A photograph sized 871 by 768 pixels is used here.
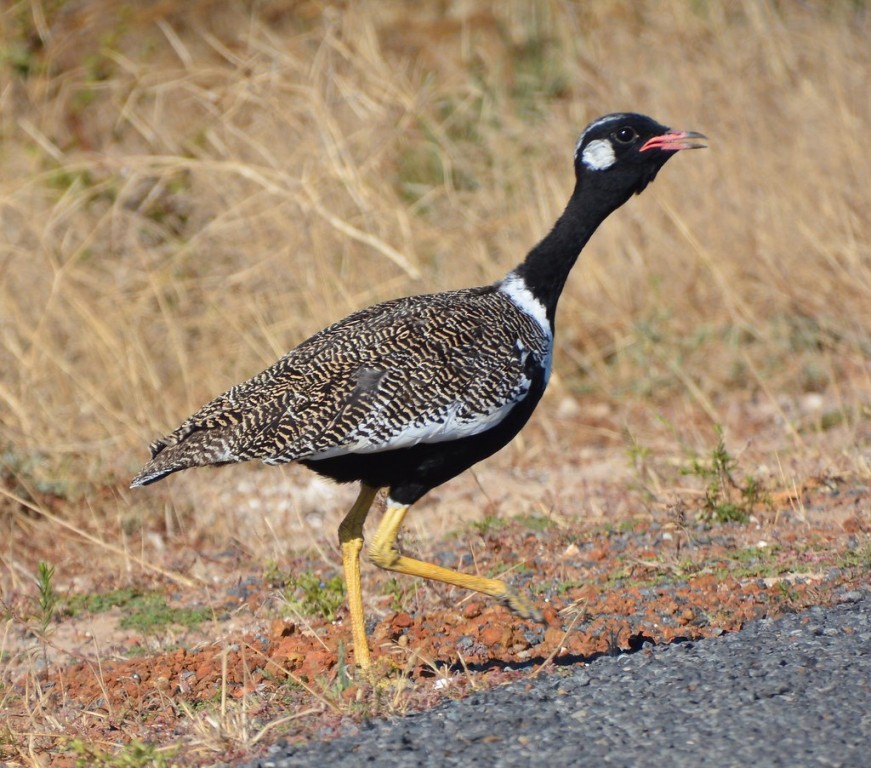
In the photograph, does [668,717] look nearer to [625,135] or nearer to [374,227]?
[625,135]

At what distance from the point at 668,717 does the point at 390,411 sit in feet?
5.02

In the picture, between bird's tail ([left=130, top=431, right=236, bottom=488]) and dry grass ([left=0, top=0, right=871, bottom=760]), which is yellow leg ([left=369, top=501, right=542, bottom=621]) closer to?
bird's tail ([left=130, top=431, right=236, bottom=488])

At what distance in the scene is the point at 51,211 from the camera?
349 inches

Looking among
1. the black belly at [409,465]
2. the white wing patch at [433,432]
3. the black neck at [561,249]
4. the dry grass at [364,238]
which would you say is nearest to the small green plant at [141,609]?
the dry grass at [364,238]

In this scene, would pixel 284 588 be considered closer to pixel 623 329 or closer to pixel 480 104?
pixel 623 329

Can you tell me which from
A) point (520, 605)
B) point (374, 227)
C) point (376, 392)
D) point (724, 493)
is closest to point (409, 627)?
point (520, 605)

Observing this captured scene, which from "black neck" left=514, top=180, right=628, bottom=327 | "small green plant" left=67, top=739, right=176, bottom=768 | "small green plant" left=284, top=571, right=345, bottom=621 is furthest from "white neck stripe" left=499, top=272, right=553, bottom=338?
"small green plant" left=67, top=739, right=176, bottom=768

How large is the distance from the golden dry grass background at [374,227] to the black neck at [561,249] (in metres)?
2.62

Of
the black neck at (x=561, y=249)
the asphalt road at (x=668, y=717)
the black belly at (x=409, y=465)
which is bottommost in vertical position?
the asphalt road at (x=668, y=717)

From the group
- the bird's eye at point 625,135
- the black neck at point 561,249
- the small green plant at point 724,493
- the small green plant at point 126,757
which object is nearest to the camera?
the small green plant at point 126,757

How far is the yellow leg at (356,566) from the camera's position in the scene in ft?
14.6

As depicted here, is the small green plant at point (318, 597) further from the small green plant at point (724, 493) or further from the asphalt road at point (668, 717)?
the small green plant at point (724, 493)

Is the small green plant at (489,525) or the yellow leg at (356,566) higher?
the yellow leg at (356,566)

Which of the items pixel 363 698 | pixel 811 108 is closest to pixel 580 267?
pixel 811 108
